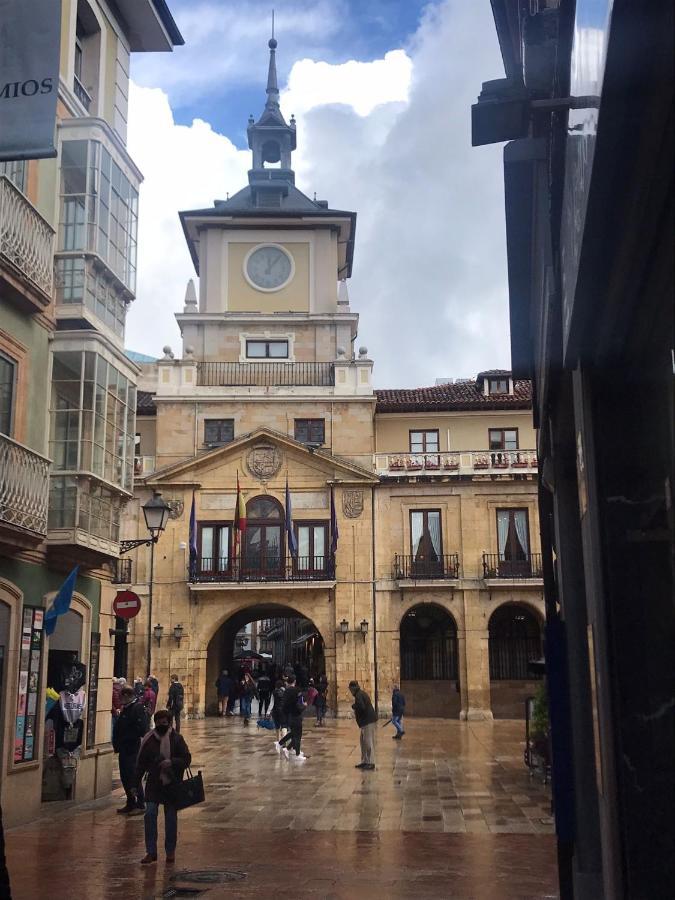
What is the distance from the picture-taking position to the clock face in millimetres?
43312

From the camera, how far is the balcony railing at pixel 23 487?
13.2m

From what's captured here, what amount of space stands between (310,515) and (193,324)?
10.1 meters

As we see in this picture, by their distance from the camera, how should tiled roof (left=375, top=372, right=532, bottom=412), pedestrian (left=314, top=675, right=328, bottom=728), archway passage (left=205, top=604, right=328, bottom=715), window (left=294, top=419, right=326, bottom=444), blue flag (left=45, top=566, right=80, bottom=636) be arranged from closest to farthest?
blue flag (left=45, top=566, right=80, bottom=636) → pedestrian (left=314, top=675, right=328, bottom=728) → archway passage (left=205, top=604, right=328, bottom=715) → window (left=294, top=419, right=326, bottom=444) → tiled roof (left=375, top=372, right=532, bottom=412)

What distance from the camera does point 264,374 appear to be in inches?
1636

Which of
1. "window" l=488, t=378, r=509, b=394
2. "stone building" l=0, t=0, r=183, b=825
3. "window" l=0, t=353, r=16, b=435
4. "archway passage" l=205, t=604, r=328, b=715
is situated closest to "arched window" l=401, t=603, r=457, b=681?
"archway passage" l=205, t=604, r=328, b=715

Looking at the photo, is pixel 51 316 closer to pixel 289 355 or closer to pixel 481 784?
pixel 481 784

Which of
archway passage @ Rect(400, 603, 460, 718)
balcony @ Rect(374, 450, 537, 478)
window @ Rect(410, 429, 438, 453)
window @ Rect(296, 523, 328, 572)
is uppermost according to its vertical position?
window @ Rect(410, 429, 438, 453)

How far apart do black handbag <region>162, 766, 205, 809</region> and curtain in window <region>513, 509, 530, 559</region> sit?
2998cm

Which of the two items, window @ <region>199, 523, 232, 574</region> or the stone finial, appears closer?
window @ <region>199, 523, 232, 574</region>

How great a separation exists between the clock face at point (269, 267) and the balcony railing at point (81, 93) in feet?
84.7

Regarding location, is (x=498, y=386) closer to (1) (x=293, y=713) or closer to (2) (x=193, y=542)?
(2) (x=193, y=542)

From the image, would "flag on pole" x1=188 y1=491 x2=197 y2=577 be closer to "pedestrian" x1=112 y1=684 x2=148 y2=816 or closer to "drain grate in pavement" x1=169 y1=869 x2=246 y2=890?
"pedestrian" x1=112 y1=684 x2=148 y2=816

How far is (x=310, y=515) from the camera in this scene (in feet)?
129

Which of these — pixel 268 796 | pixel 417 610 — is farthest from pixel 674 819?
pixel 417 610
